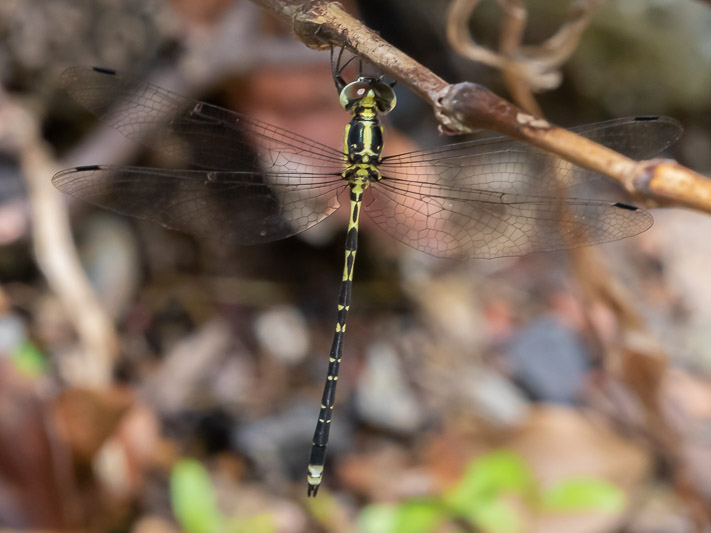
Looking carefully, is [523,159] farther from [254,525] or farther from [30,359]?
[30,359]

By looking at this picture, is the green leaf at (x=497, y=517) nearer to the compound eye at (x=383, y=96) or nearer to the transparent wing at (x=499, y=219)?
the transparent wing at (x=499, y=219)

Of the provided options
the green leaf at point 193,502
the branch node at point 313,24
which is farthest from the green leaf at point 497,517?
the branch node at point 313,24

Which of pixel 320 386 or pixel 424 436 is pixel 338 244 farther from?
pixel 424 436

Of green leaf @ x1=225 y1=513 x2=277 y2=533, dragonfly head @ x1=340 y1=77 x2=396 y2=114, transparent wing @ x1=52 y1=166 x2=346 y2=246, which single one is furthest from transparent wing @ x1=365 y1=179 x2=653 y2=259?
green leaf @ x1=225 y1=513 x2=277 y2=533

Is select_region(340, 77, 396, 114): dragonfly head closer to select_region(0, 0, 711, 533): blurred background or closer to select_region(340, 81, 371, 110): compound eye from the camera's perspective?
select_region(340, 81, 371, 110): compound eye

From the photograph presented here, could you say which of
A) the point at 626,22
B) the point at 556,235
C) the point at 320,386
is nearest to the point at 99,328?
the point at 320,386

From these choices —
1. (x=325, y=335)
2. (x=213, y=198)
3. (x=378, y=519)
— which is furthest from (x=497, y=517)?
(x=213, y=198)

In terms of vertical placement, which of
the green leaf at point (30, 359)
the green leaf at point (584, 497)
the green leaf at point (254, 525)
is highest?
the green leaf at point (30, 359)
